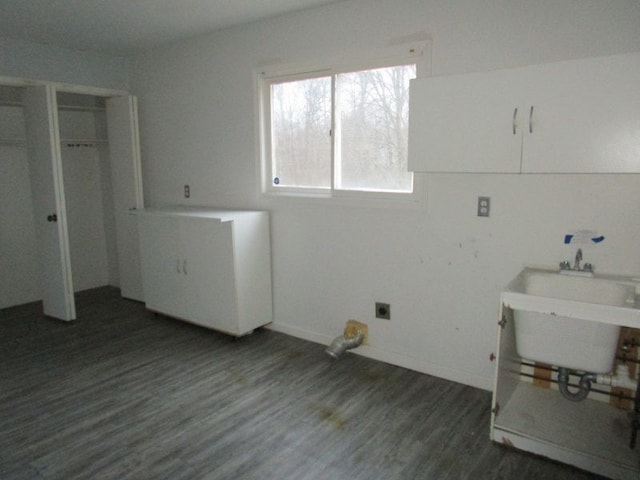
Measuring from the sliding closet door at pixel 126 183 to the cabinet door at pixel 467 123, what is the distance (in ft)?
9.64

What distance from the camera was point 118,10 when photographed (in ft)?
10.5

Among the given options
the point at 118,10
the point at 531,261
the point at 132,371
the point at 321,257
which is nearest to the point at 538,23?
the point at 531,261

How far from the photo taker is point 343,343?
10.5ft

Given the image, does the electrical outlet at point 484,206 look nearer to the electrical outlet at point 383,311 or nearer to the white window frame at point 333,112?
the white window frame at point 333,112

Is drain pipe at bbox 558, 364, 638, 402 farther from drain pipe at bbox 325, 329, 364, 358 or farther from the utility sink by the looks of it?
drain pipe at bbox 325, 329, 364, 358

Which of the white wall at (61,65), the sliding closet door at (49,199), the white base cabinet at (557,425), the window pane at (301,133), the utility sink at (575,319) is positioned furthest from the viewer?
the white wall at (61,65)

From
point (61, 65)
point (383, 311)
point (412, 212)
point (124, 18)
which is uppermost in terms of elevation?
point (124, 18)

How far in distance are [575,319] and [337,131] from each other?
194 centimetres

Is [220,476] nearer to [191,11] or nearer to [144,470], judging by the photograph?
[144,470]

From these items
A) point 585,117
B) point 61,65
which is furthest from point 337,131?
point 61,65

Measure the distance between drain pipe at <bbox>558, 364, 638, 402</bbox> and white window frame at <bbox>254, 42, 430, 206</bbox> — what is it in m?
1.26

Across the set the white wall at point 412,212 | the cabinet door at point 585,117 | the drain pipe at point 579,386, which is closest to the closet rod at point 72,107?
the white wall at point 412,212

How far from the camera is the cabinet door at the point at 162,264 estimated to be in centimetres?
379

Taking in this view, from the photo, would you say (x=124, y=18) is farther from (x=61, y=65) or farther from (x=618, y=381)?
(x=618, y=381)
